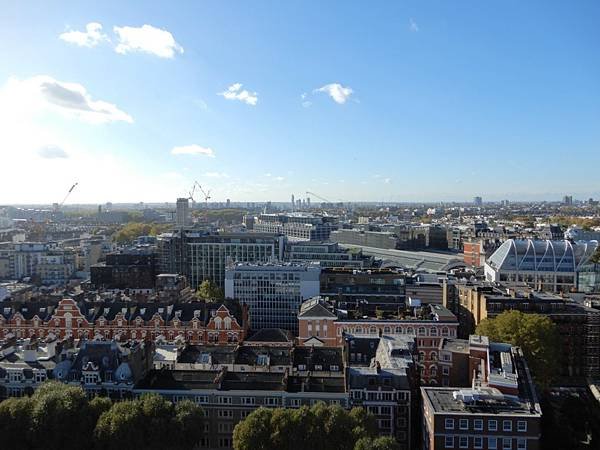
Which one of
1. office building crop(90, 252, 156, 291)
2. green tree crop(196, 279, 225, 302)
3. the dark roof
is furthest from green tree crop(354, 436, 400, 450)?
office building crop(90, 252, 156, 291)

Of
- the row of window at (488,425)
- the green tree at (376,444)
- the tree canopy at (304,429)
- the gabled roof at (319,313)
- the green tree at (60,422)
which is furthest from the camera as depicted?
the gabled roof at (319,313)

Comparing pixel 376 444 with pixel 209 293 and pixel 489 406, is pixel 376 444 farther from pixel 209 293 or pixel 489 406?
pixel 209 293

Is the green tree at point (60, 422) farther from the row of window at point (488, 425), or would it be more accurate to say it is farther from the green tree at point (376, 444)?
the row of window at point (488, 425)

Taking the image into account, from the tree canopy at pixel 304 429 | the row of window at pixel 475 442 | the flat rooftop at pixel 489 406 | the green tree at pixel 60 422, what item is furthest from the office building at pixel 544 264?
the green tree at pixel 60 422

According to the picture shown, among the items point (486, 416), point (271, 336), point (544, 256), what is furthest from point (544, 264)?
point (486, 416)

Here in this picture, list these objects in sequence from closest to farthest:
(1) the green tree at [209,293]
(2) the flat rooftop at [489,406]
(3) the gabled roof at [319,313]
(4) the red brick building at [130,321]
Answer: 1. (2) the flat rooftop at [489,406]
2. (3) the gabled roof at [319,313]
3. (4) the red brick building at [130,321]
4. (1) the green tree at [209,293]

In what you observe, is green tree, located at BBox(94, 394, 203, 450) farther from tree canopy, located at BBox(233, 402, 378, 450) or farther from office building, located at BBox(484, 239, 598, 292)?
office building, located at BBox(484, 239, 598, 292)
